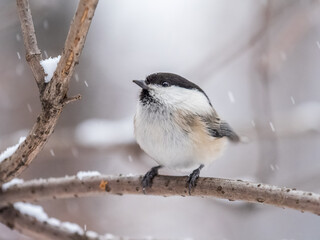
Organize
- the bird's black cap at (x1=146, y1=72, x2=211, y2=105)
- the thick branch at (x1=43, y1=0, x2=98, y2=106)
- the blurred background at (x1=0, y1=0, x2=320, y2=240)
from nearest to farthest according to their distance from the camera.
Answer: the thick branch at (x1=43, y1=0, x2=98, y2=106) < the bird's black cap at (x1=146, y1=72, x2=211, y2=105) < the blurred background at (x1=0, y1=0, x2=320, y2=240)

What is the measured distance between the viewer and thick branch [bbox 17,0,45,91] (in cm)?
134

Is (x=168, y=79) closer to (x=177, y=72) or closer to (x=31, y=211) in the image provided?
(x=31, y=211)

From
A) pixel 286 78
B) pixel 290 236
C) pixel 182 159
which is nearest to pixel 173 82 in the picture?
pixel 182 159

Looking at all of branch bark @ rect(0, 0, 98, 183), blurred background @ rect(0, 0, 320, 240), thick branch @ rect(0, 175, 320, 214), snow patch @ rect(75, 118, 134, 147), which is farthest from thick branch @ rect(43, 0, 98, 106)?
blurred background @ rect(0, 0, 320, 240)

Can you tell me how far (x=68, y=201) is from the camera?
3949 millimetres

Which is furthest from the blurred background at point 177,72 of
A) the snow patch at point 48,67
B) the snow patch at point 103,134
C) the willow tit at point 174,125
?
the snow patch at point 48,67

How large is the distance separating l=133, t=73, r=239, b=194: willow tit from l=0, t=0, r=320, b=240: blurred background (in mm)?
981

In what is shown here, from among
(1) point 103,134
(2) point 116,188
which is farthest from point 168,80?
(1) point 103,134

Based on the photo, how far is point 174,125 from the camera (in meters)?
1.89

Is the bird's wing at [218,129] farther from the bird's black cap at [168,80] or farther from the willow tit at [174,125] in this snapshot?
the bird's black cap at [168,80]

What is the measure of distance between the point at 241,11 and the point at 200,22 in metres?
0.51

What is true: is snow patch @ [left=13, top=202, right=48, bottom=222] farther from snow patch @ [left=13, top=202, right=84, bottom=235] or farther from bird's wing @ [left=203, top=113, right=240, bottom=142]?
bird's wing @ [left=203, top=113, right=240, bottom=142]

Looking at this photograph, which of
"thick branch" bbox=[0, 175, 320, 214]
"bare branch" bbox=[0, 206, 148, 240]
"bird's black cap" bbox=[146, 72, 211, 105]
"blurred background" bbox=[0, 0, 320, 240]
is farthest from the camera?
"blurred background" bbox=[0, 0, 320, 240]

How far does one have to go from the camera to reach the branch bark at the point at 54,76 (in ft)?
3.91
